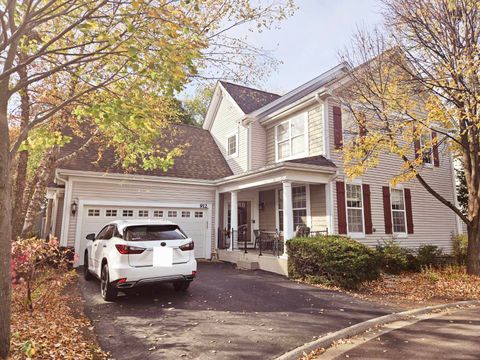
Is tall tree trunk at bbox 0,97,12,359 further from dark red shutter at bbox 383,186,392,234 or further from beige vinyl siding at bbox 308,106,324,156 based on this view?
dark red shutter at bbox 383,186,392,234

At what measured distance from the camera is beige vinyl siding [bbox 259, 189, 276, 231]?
46.0 ft

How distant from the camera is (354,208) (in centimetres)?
1227

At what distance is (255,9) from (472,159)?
8929 mm

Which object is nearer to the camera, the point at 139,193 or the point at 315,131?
the point at 315,131

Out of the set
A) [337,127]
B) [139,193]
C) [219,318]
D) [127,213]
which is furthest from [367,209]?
[127,213]

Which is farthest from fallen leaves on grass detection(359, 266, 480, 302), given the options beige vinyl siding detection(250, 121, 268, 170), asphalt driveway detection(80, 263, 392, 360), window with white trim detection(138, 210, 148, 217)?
window with white trim detection(138, 210, 148, 217)

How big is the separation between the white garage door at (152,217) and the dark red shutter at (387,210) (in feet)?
26.0

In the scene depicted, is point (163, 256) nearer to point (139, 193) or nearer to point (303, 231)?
point (303, 231)

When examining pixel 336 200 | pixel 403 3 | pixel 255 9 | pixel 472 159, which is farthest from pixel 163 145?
pixel 472 159

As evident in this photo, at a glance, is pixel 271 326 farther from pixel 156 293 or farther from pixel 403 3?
pixel 403 3

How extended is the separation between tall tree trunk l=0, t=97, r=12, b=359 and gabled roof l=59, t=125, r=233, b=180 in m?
7.98

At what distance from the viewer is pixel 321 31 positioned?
897 cm

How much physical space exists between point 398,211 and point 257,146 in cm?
711

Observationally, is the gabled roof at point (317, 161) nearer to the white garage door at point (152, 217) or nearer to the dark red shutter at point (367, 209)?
the dark red shutter at point (367, 209)
